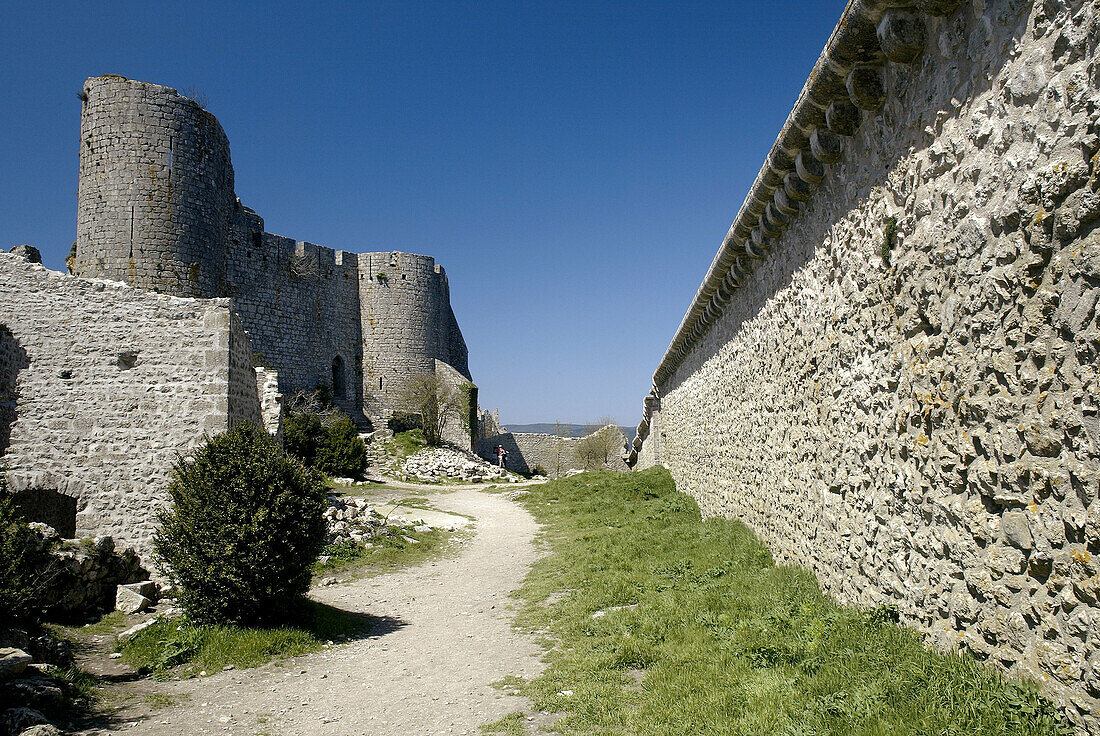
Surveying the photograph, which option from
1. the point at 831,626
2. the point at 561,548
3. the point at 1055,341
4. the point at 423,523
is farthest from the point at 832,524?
the point at 423,523

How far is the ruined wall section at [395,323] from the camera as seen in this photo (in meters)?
33.7

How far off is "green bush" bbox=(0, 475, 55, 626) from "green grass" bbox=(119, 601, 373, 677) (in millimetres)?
986

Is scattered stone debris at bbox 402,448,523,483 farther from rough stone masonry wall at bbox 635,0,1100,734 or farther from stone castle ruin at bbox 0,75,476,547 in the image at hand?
rough stone masonry wall at bbox 635,0,1100,734

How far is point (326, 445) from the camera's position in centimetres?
2338

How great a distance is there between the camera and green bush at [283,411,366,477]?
2180 cm

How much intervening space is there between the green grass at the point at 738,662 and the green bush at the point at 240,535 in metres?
2.61

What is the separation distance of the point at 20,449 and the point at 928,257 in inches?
445

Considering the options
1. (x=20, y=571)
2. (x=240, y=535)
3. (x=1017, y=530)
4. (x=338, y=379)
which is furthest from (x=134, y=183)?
(x=1017, y=530)

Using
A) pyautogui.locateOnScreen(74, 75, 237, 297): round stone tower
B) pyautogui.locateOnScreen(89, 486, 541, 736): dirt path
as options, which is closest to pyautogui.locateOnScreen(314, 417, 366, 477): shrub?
pyautogui.locateOnScreen(74, 75, 237, 297): round stone tower

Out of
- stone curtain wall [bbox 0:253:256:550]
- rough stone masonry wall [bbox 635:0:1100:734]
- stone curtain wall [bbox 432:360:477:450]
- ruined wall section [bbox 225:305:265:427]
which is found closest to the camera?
rough stone masonry wall [bbox 635:0:1100:734]

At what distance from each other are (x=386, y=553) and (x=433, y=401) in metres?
21.4

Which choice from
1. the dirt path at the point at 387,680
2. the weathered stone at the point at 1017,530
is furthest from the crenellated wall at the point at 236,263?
the weathered stone at the point at 1017,530

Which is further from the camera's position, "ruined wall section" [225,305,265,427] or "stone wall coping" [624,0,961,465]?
"ruined wall section" [225,305,265,427]

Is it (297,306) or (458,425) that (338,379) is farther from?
(458,425)
